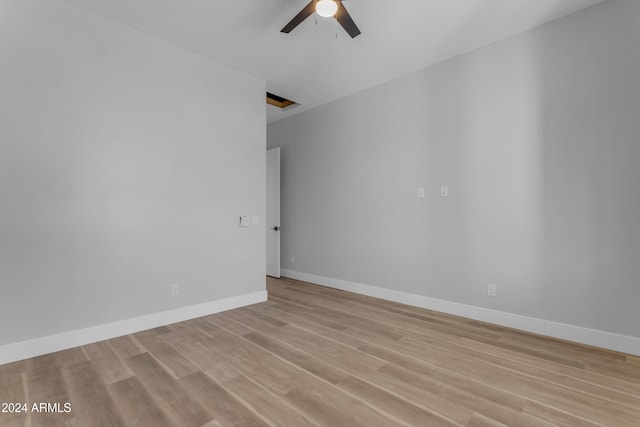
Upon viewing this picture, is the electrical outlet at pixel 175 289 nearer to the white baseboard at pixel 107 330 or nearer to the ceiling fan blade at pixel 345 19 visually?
the white baseboard at pixel 107 330

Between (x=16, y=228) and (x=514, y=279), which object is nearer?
(x=16, y=228)

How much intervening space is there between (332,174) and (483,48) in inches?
97.3

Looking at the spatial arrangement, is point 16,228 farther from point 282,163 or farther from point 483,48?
point 483,48

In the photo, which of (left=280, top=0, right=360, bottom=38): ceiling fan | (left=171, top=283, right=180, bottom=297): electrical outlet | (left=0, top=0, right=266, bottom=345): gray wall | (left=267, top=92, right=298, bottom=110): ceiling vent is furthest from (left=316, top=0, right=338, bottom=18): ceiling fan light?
(left=171, top=283, right=180, bottom=297): electrical outlet

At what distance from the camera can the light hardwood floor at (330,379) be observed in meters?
1.65

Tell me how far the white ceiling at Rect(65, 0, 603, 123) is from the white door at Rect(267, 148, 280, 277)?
69.2 inches

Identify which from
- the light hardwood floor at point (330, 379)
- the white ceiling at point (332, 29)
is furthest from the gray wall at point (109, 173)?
the light hardwood floor at point (330, 379)

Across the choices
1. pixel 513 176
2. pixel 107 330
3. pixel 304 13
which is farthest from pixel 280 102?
pixel 107 330

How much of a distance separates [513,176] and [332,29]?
7.69 ft

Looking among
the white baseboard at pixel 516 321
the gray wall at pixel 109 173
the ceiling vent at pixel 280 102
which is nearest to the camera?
the gray wall at pixel 109 173

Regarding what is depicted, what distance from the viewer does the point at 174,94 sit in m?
3.21

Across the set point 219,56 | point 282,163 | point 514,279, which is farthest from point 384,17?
point 282,163

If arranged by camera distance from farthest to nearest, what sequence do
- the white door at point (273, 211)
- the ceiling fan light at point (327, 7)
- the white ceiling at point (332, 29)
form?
the white door at point (273, 211)
the white ceiling at point (332, 29)
the ceiling fan light at point (327, 7)

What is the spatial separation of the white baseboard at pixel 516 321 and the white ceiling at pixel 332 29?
112 inches
